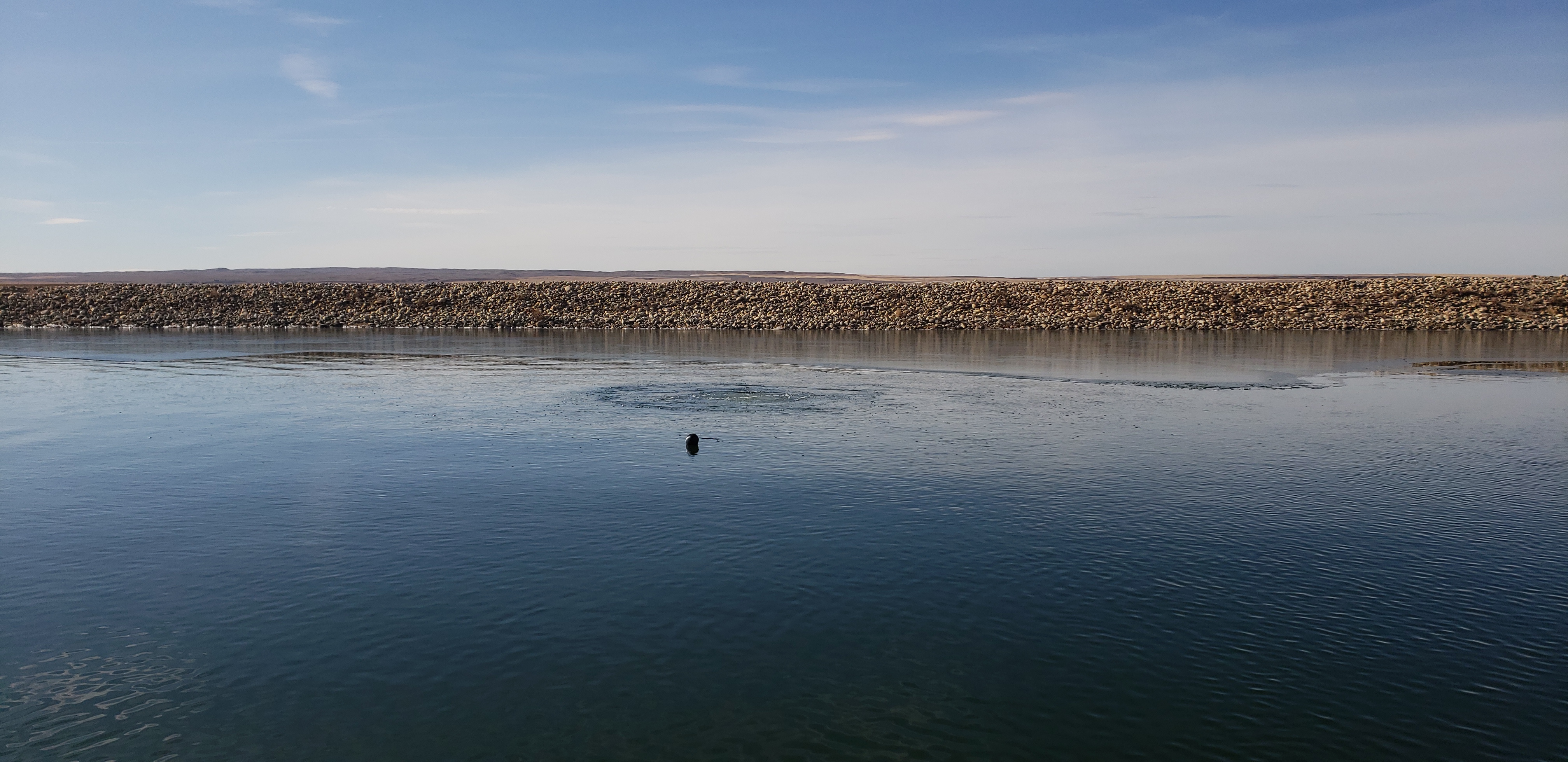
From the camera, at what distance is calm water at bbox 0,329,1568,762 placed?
10148 mm

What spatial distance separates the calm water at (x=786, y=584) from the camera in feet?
33.3

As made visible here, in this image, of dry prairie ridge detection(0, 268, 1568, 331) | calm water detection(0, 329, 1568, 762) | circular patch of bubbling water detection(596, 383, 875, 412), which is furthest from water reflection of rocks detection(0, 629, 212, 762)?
dry prairie ridge detection(0, 268, 1568, 331)

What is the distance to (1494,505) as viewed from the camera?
18.6 meters

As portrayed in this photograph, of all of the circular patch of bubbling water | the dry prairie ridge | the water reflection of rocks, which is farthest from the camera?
the dry prairie ridge

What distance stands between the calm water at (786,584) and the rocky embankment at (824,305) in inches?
1960

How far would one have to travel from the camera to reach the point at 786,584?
14.2 m

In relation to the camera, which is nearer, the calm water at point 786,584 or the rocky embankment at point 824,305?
the calm water at point 786,584

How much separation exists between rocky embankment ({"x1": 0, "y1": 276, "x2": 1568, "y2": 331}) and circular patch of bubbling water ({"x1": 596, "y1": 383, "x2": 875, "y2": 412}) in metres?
42.6

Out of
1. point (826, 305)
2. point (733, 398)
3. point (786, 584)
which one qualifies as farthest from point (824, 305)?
point (786, 584)

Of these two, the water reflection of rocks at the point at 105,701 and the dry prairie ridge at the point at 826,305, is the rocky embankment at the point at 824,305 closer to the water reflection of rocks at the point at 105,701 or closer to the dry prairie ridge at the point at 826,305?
the dry prairie ridge at the point at 826,305

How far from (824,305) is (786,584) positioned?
7594cm

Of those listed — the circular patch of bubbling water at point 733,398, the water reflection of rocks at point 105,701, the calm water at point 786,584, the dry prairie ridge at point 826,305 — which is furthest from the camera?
the dry prairie ridge at point 826,305

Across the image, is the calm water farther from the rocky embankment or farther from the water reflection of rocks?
the rocky embankment

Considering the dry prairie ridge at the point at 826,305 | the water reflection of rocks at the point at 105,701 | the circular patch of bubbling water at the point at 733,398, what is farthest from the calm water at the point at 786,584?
the dry prairie ridge at the point at 826,305
